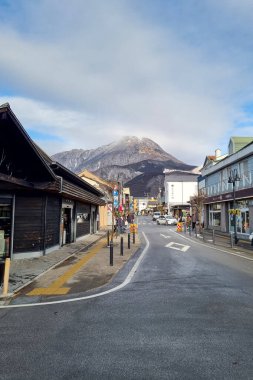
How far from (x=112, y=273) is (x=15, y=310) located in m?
4.77

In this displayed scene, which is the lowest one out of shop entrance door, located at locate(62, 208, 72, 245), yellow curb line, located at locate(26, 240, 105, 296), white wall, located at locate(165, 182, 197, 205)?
yellow curb line, located at locate(26, 240, 105, 296)

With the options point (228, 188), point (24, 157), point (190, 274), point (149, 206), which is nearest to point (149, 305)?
point (190, 274)

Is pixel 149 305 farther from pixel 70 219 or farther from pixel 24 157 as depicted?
pixel 70 219

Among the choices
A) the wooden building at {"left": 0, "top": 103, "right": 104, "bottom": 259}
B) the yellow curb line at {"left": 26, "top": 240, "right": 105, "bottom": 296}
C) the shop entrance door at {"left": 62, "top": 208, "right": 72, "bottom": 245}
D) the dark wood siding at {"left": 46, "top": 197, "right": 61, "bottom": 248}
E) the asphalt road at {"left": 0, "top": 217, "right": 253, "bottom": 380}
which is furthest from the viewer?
the shop entrance door at {"left": 62, "top": 208, "right": 72, "bottom": 245}

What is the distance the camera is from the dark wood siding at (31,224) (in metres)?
15.0

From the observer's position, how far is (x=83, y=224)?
92.3 ft

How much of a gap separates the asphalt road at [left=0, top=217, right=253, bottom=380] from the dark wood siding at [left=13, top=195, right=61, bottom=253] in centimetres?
762

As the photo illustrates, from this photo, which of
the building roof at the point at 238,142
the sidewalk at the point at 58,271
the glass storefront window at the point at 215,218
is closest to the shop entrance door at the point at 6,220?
the sidewalk at the point at 58,271

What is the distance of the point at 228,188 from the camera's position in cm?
3522

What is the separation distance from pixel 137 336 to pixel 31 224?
11085 mm

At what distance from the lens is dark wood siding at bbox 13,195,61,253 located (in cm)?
1505

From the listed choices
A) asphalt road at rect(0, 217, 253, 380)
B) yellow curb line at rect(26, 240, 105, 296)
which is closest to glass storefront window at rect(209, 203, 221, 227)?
yellow curb line at rect(26, 240, 105, 296)

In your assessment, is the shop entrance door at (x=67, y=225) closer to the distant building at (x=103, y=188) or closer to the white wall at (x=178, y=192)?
the distant building at (x=103, y=188)

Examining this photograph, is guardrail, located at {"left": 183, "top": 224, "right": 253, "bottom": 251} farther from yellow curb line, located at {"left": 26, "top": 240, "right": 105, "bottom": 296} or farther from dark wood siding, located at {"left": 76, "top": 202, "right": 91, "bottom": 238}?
yellow curb line, located at {"left": 26, "top": 240, "right": 105, "bottom": 296}
